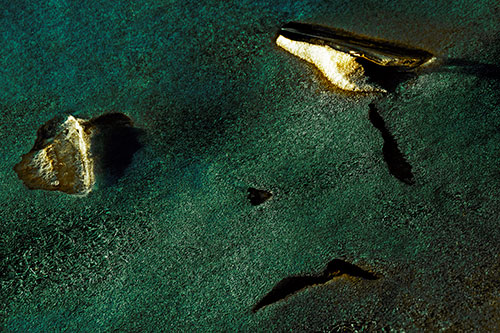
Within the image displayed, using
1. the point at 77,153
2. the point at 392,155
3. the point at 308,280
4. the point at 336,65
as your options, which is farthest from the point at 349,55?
the point at 77,153

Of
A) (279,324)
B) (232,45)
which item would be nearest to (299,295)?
(279,324)

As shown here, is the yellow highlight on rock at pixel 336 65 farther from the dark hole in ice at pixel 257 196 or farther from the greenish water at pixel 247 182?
the dark hole in ice at pixel 257 196

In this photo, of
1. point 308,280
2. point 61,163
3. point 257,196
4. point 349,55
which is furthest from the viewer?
point 349,55

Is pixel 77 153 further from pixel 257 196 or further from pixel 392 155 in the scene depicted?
pixel 392 155

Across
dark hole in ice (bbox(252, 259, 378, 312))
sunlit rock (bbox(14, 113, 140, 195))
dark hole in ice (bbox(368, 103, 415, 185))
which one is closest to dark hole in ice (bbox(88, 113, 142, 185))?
sunlit rock (bbox(14, 113, 140, 195))

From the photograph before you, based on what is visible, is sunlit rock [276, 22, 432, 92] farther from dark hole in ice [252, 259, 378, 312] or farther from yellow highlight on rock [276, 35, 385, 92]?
dark hole in ice [252, 259, 378, 312]

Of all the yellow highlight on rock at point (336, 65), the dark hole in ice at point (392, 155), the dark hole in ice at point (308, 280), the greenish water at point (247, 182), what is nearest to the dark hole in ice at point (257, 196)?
the greenish water at point (247, 182)
